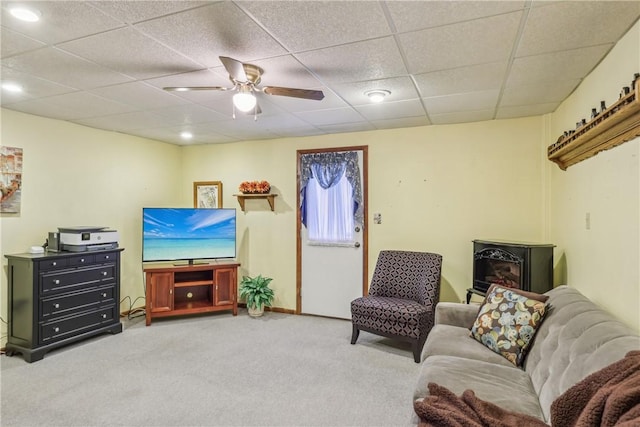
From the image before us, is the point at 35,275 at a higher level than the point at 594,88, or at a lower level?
lower

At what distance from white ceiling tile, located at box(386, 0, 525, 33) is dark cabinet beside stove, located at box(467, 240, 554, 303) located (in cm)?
206

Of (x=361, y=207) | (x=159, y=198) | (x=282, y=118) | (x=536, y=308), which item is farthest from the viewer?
(x=159, y=198)

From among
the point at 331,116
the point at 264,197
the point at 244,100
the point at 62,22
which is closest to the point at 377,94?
the point at 331,116

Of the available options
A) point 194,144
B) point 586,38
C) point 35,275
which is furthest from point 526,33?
point 194,144

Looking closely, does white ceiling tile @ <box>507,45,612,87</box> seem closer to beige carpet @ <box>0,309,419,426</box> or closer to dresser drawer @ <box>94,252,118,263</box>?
beige carpet @ <box>0,309,419,426</box>

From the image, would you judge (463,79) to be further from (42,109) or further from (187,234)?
(42,109)

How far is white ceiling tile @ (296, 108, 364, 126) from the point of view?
3531mm

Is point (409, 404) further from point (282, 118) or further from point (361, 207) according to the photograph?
point (282, 118)

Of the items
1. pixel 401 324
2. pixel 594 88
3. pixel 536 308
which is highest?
pixel 594 88

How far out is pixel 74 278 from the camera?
3.56m

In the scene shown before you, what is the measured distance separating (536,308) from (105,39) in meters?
3.01

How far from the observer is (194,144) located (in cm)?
537

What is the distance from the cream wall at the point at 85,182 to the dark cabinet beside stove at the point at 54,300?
283 millimetres

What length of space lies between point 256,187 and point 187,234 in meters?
1.08
